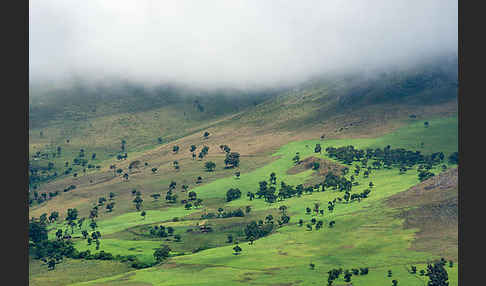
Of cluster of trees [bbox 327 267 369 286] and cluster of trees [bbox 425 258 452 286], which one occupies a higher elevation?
cluster of trees [bbox 425 258 452 286]

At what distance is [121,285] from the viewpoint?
6949 inches

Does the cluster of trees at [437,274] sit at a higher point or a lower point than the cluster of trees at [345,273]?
higher

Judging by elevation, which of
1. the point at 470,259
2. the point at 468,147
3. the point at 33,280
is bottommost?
the point at 33,280

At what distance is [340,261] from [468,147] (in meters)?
124

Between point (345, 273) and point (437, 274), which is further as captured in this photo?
point (345, 273)

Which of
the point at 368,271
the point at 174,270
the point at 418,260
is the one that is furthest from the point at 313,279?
the point at 174,270

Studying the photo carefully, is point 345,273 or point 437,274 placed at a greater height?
point 437,274

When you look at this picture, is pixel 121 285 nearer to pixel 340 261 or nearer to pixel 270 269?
pixel 270 269

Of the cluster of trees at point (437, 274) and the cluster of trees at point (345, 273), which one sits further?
the cluster of trees at point (345, 273)

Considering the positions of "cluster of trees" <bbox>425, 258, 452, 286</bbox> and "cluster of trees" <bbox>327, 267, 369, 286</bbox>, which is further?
"cluster of trees" <bbox>327, 267, 369, 286</bbox>
